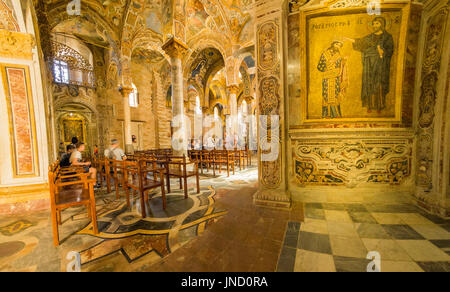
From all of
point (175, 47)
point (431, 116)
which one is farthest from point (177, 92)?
point (431, 116)

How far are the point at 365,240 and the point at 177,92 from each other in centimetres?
749

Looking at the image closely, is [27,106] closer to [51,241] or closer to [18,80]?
[18,80]

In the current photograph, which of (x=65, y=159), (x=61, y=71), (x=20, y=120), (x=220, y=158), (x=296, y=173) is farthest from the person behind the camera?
(x=61, y=71)

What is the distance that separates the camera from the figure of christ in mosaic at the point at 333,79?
11.4ft

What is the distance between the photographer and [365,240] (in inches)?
86.3

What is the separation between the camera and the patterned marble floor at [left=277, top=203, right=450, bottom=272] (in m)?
1.75

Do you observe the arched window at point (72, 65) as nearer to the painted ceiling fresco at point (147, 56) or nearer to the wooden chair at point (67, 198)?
the painted ceiling fresco at point (147, 56)

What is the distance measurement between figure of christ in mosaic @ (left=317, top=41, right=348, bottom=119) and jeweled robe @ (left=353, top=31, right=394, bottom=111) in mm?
375

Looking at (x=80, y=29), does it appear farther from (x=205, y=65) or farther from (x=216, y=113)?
(x=216, y=113)

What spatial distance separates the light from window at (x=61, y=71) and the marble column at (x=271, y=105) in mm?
15117

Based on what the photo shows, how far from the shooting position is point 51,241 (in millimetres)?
2402

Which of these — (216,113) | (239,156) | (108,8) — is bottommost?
(239,156)

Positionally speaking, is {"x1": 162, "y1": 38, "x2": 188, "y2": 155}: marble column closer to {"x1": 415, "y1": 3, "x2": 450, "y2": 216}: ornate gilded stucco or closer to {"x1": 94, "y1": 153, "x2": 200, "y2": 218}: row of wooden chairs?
{"x1": 94, "y1": 153, "x2": 200, "y2": 218}: row of wooden chairs
